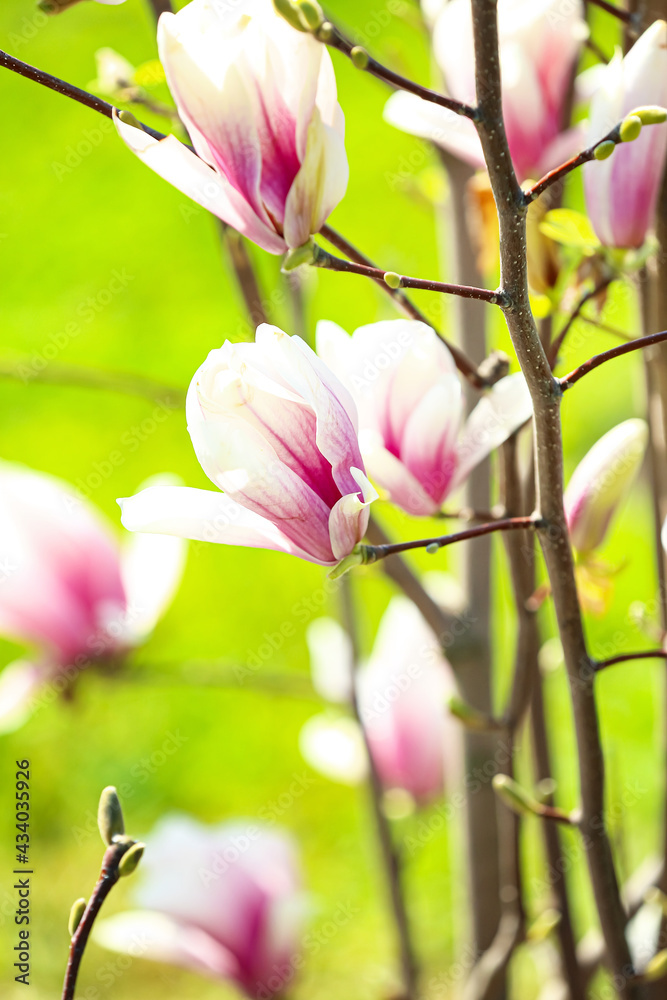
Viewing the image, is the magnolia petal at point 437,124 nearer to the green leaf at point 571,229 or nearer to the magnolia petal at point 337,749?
the green leaf at point 571,229

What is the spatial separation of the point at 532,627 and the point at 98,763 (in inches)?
39.5

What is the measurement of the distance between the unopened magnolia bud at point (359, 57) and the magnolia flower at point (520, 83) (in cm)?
13

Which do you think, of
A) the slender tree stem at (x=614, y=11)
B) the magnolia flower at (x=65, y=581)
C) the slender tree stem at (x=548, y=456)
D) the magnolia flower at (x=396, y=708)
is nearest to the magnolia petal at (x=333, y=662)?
the magnolia flower at (x=396, y=708)

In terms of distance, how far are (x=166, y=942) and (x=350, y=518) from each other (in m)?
0.32

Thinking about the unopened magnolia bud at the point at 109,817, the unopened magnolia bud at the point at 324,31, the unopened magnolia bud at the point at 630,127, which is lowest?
the unopened magnolia bud at the point at 109,817

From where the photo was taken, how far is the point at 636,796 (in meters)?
1.08

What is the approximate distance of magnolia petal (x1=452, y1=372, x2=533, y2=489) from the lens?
12.9 inches

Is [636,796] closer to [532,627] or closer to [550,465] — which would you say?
[532,627]

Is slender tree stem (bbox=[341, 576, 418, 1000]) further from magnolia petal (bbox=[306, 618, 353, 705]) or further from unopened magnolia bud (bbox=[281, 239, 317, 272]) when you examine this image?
unopened magnolia bud (bbox=[281, 239, 317, 272])

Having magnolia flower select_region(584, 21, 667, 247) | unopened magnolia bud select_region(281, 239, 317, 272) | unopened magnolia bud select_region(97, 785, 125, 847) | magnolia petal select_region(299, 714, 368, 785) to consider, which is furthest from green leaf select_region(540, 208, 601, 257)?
magnolia petal select_region(299, 714, 368, 785)

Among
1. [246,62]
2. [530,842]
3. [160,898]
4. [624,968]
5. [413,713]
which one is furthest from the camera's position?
[530,842]

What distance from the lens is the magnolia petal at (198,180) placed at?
0.28 meters

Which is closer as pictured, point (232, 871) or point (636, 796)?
point (232, 871)

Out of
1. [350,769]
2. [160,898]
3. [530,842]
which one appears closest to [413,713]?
[350,769]
